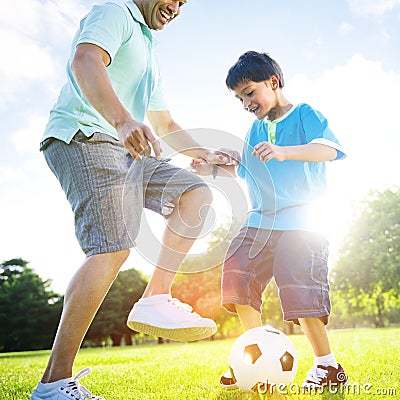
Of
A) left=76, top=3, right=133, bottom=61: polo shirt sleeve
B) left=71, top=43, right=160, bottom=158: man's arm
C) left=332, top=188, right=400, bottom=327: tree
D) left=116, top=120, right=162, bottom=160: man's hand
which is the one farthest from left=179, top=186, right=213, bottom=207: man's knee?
left=332, top=188, right=400, bottom=327: tree

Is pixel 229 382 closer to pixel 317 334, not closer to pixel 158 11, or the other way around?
pixel 317 334

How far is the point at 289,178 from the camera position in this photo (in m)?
3.92

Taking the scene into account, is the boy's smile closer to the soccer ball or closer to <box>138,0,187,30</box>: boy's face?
<box>138,0,187,30</box>: boy's face

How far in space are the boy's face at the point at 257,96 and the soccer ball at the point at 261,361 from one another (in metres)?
1.70

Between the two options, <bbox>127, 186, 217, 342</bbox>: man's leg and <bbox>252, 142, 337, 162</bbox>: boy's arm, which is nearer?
<bbox>127, 186, 217, 342</bbox>: man's leg

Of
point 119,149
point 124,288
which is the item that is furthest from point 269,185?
point 124,288

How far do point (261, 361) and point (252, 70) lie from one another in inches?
85.5

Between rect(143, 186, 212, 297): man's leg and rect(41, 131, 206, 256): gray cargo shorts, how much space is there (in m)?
0.10

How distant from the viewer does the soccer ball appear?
326 centimetres

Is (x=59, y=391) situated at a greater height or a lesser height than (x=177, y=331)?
lesser

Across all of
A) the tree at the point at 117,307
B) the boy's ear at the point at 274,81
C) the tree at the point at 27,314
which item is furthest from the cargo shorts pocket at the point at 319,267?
the tree at the point at 27,314

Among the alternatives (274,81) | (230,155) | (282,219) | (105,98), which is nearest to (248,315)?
(282,219)

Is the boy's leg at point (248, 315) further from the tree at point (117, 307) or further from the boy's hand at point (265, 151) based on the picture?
the tree at point (117, 307)

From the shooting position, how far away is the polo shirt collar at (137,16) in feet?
10.8
